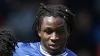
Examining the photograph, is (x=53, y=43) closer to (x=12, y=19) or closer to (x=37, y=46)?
(x=37, y=46)

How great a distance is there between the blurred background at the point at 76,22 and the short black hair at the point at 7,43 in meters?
3.09

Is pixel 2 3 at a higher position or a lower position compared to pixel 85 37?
higher

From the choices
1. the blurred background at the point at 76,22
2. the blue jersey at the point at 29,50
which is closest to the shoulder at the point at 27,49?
the blue jersey at the point at 29,50

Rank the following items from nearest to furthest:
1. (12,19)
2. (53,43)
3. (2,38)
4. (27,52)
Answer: (2,38)
(53,43)
(27,52)
(12,19)

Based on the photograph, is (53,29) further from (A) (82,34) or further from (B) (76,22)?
(B) (76,22)

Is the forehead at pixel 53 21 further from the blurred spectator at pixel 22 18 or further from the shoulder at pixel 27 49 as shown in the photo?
the blurred spectator at pixel 22 18

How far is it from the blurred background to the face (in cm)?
274

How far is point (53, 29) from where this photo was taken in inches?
178

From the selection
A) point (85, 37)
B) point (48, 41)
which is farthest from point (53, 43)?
point (85, 37)

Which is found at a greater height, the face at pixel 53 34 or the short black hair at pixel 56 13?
the short black hair at pixel 56 13

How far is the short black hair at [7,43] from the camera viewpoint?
4078mm

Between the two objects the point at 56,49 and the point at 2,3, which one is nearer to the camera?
the point at 56,49

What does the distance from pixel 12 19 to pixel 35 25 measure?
279 centimetres

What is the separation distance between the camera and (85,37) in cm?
754
